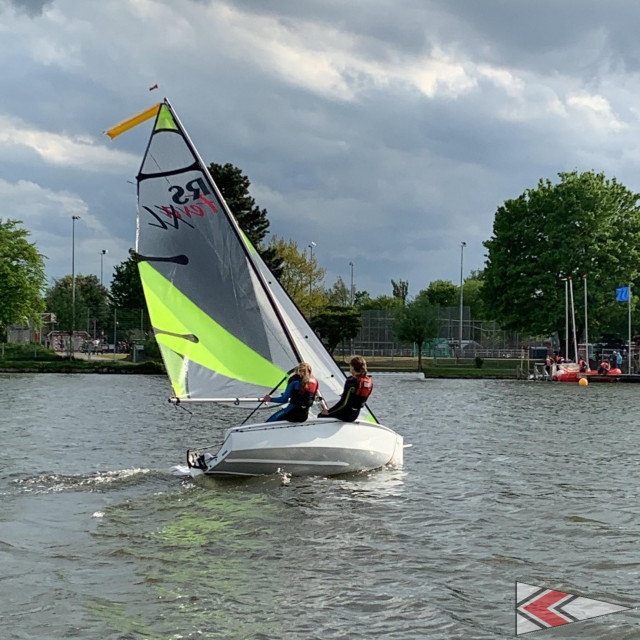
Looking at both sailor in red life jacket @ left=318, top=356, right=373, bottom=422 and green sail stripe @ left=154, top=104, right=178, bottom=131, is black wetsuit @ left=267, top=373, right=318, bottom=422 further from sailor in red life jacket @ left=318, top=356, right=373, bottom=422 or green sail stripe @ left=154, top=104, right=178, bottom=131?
green sail stripe @ left=154, top=104, right=178, bottom=131

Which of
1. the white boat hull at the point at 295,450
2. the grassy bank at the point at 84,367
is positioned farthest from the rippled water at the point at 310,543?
the grassy bank at the point at 84,367

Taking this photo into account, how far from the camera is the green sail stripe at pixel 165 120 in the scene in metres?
15.1

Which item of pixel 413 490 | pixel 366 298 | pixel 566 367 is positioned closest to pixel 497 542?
pixel 413 490

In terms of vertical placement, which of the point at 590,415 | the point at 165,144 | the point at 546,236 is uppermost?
the point at 546,236

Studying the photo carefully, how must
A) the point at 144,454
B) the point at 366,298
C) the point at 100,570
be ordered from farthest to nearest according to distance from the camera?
the point at 366,298
the point at 144,454
the point at 100,570

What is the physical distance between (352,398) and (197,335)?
10.9 ft

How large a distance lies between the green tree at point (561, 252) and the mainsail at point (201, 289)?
159ft

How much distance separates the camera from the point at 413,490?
13.7 metres

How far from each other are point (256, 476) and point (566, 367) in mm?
47147

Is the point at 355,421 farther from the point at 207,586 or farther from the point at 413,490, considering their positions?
the point at 207,586

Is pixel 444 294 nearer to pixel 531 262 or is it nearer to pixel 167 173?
pixel 531 262

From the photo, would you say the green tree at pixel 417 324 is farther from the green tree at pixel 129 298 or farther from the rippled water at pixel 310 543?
the rippled water at pixel 310 543

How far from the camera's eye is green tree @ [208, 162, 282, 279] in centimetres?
6606

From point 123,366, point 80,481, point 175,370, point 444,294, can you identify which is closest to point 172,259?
point 175,370
